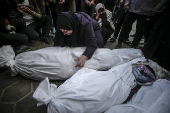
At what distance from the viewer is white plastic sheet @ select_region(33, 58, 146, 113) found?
103cm

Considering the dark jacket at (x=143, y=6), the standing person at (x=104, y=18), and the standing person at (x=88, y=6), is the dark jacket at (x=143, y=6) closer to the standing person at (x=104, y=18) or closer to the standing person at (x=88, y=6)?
the standing person at (x=104, y=18)

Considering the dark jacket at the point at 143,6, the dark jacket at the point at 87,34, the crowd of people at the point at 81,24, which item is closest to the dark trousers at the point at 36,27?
the crowd of people at the point at 81,24

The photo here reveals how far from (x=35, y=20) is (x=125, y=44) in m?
2.93

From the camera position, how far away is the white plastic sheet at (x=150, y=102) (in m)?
1.01

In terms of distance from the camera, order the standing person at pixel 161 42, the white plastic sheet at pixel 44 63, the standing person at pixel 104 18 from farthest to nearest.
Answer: the standing person at pixel 104 18 → the standing person at pixel 161 42 → the white plastic sheet at pixel 44 63

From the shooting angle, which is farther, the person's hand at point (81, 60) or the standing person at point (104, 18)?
the standing person at point (104, 18)

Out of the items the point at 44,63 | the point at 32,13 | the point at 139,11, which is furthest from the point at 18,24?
the point at 139,11

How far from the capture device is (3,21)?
2.18 m

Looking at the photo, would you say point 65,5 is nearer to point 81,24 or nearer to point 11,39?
point 11,39

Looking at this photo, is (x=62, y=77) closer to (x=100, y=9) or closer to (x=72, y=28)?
(x=72, y=28)

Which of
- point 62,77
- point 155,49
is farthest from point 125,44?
point 62,77

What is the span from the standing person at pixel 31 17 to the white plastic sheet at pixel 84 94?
89.4 inches

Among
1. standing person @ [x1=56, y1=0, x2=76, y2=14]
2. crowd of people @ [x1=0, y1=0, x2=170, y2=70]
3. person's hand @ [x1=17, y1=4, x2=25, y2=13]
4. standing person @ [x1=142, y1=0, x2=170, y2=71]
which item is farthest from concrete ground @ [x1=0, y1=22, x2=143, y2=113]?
standing person @ [x1=56, y1=0, x2=76, y2=14]

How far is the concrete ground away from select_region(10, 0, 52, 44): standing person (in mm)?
1369
